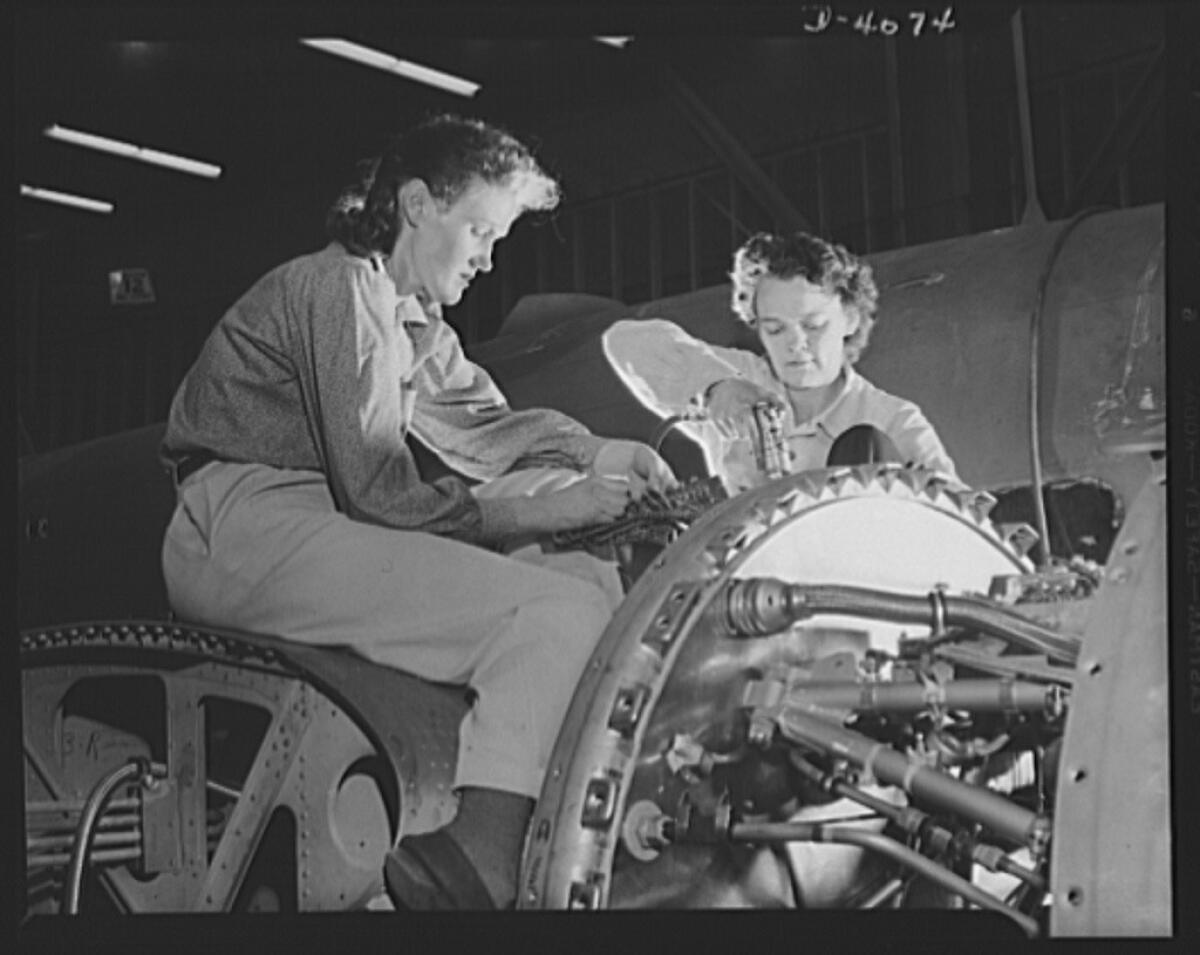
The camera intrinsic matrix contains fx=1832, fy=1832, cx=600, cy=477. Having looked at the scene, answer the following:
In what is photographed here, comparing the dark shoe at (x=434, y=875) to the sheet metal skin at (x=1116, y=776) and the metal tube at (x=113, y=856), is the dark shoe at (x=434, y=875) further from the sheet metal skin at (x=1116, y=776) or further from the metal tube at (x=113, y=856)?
the sheet metal skin at (x=1116, y=776)

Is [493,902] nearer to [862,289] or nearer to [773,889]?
[773,889]

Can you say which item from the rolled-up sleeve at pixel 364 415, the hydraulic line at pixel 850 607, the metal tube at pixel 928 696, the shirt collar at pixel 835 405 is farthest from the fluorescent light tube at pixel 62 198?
the metal tube at pixel 928 696

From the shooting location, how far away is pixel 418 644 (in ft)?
7.59

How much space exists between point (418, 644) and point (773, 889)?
536 mm

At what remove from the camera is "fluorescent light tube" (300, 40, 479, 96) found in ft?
8.39

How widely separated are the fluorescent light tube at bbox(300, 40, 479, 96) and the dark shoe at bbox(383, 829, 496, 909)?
3.39 feet

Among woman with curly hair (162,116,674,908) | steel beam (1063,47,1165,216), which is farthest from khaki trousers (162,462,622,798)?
steel beam (1063,47,1165,216)

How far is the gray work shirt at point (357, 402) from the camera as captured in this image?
7.89ft

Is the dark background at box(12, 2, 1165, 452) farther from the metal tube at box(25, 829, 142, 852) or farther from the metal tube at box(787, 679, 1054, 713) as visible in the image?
the metal tube at box(787, 679, 1054, 713)

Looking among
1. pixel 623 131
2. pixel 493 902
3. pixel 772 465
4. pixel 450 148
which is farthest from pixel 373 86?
pixel 493 902

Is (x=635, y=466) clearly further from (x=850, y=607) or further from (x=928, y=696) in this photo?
(x=928, y=696)

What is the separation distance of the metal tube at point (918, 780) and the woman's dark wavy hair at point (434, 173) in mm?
892

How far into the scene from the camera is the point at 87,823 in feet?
7.76

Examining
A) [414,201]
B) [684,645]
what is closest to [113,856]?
[684,645]
